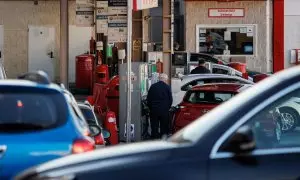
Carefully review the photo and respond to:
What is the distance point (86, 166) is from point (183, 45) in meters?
30.4

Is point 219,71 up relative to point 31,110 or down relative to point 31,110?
down

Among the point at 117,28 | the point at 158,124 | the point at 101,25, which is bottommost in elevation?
the point at 158,124

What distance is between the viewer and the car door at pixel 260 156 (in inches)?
→ 203

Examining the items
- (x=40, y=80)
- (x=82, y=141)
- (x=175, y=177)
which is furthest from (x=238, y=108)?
(x=40, y=80)

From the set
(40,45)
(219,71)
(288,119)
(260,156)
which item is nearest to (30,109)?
(288,119)

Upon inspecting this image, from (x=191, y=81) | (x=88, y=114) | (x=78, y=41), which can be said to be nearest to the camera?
(x=88, y=114)

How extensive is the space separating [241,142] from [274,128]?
0.70 metres

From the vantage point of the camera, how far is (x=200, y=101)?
17375 mm

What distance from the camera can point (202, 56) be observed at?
31156 mm

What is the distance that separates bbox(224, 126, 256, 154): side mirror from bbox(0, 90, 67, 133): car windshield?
247 cm

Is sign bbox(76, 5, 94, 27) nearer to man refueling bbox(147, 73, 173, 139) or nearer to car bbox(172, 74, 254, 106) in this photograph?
car bbox(172, 74, 254, 106)

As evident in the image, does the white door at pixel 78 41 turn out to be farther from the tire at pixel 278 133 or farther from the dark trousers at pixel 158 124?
the tire at pixel 278 133

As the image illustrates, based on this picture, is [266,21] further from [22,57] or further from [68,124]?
[68,124]

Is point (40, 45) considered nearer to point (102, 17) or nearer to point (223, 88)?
point (102, 17)
